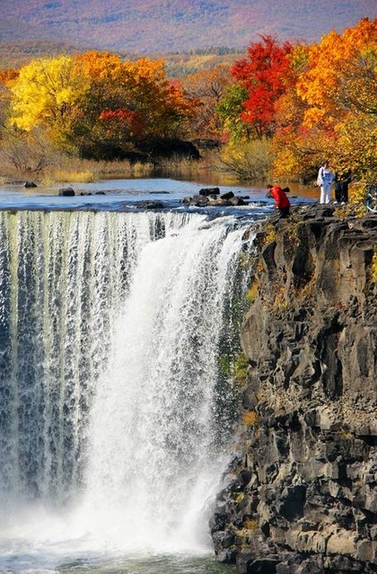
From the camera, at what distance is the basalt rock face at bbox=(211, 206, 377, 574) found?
23.4 metres

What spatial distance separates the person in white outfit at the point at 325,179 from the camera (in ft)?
104

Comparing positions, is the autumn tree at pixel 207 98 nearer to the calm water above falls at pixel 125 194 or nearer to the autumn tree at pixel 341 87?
Result: the autumn tree at pixel 341 87

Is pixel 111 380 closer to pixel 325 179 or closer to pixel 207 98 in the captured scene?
pixel 325 179

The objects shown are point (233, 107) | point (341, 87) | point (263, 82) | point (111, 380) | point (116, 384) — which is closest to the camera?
point (116, 384)

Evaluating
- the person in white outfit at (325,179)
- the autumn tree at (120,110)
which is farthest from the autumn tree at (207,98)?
the person in white outfit at (325,179)

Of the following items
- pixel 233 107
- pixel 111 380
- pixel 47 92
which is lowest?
pixel 111 380

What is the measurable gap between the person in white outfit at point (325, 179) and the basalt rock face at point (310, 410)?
533 centimetres

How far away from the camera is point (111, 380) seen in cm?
3002

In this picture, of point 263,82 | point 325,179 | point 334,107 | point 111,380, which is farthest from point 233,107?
point 111,380

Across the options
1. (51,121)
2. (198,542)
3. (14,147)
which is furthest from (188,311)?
(51,121)

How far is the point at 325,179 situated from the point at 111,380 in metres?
8.51

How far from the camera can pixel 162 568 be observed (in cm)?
2528

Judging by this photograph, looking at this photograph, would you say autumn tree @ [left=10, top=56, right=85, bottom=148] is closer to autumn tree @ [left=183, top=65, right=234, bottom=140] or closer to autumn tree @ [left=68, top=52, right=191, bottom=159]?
autumn tree @ [left=68, top=52, right=191, bottom=159]

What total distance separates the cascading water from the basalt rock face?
183cm
